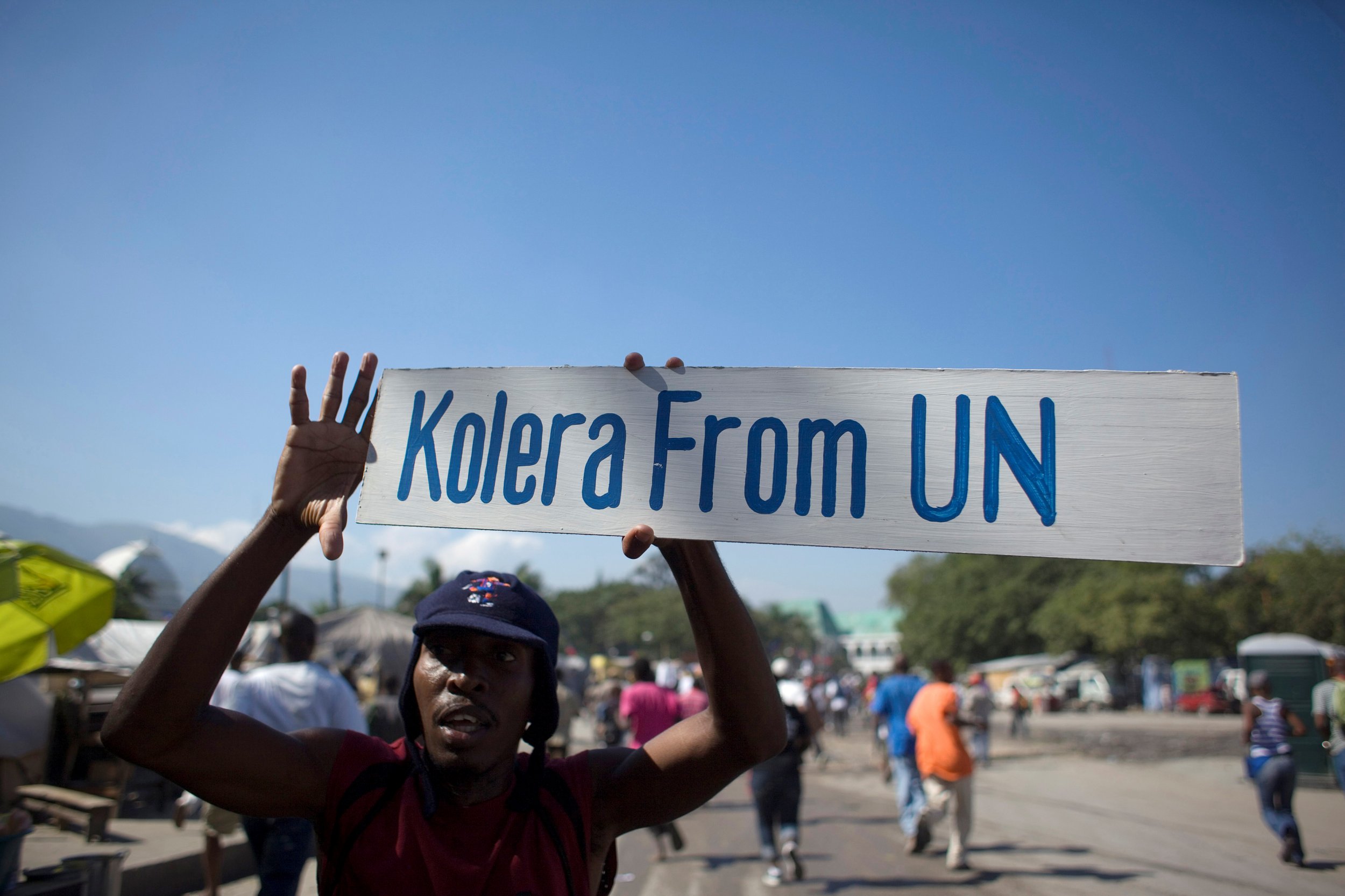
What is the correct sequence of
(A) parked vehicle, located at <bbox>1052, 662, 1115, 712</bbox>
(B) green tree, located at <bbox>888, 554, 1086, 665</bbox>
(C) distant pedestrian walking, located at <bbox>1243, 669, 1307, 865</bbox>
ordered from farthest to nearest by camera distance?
(B) green tree, located at <bbox>888, 554, 1086, 665</bbox> → (A) parked vehicle, located at <bbox>1052, 662, 1115, 712</bbox> → (C) distant pedestrian walking, located at <bbox>1243, 669, 1307, 865</bbox>

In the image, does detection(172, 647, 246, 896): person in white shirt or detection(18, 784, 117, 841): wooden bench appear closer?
detection(172, 647, 246, 896): person in white shirt

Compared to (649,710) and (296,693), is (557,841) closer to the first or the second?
(296,693)

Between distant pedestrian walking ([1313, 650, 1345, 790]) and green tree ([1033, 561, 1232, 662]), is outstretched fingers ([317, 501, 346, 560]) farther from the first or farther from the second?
green tree ([1033, 561, 1232, 662])

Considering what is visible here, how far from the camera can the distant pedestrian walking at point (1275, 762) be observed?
8.25 meters

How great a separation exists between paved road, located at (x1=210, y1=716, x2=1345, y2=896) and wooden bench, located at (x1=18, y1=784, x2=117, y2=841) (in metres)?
1.13

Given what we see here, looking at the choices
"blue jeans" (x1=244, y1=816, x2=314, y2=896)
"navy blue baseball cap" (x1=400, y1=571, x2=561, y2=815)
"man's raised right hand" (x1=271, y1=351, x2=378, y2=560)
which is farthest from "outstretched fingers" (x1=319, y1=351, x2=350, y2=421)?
"blue jeans" (x1=244, y1=816, x2=314, y2=896)

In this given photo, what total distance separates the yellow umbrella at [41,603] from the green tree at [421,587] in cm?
3170

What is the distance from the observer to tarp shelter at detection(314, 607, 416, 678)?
21.3 metres

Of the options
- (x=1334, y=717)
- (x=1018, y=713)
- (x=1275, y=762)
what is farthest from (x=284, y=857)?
(x=1018, y=713)

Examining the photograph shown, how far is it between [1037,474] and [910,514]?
0.29 m

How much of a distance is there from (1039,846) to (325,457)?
30.5ft

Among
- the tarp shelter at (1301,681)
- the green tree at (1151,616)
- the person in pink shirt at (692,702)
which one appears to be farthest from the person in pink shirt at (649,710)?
the green tree at (1151,616)

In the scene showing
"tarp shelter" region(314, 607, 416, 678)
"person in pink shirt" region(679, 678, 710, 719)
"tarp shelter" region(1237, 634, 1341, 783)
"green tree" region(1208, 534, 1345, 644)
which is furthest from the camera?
"green tree" region(1208, 534, 1345, 644)

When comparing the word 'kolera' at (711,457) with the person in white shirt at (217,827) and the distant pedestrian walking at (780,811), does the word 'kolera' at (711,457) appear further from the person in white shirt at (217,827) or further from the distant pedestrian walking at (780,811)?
the distant pedestrian walking at (780,811)
